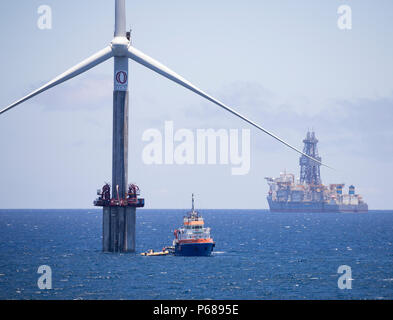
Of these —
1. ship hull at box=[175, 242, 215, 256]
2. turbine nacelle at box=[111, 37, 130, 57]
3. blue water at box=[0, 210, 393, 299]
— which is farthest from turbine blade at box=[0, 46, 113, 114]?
ship hull at box=[175, 242, 215, 256]

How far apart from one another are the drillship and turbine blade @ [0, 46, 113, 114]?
31081mm

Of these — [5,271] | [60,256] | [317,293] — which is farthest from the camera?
[60,256]

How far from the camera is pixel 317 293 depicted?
8388cm

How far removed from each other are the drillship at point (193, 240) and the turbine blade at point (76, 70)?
1224 inches

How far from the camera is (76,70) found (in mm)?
104562

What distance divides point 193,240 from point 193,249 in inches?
63.3

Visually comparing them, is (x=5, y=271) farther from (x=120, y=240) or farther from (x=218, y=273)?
(x=218, y=273)

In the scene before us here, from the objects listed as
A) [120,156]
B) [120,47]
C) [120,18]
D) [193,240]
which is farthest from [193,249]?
[120,18]

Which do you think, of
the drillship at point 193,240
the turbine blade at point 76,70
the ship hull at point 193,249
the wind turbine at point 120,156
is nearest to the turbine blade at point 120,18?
the wind turbine at point 120,156

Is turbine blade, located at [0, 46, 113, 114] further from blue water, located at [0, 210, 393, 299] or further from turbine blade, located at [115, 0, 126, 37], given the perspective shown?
blue water, located at [0, 210, 393, 299]

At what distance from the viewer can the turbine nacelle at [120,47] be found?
117 metres

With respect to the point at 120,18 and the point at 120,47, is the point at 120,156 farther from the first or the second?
the point at 120,18
